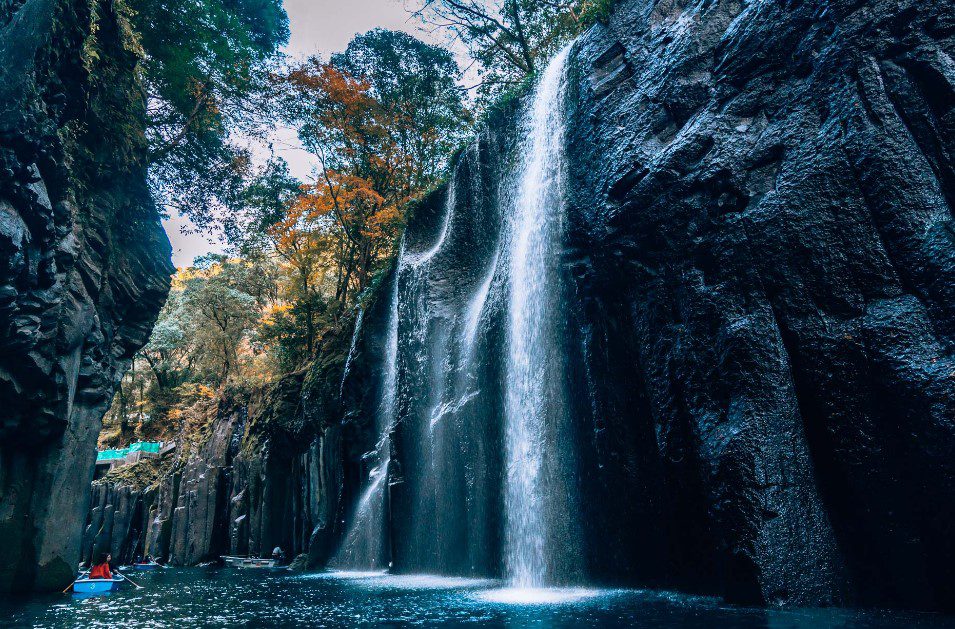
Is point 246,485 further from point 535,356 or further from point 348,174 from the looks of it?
point 535,356

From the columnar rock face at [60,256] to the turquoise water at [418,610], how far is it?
90.6 inches

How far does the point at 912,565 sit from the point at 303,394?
2052 centimetres

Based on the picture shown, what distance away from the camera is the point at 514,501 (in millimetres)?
10367

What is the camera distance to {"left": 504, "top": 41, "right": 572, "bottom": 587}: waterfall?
9.68 metres

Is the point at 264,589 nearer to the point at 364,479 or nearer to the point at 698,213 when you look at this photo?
the point at 364,479

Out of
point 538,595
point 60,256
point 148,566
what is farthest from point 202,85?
point 148,566

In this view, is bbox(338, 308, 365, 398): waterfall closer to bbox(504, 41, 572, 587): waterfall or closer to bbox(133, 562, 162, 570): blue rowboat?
bbox(504, 41, 572, 587): waterfall

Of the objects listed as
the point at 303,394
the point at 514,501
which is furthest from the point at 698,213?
the point at 303,394

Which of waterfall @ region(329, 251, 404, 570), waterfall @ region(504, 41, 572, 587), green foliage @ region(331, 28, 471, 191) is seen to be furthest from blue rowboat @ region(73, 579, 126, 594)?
green foliage @ region(331, 28, 471, 191)

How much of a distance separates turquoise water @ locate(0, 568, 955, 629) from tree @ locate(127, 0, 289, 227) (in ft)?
42.7

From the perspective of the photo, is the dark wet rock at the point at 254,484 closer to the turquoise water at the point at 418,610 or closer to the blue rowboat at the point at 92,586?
the blue rowboat at the point at 92,586

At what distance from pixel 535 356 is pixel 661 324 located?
10.8 ft

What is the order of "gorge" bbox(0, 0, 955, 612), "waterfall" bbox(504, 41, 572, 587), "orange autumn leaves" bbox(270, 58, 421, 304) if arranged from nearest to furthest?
"gorge" bbox(0, 0, 955, 612)
"waterfall" bbox(504, 41, 572, 587)
"orange autumn leaves" bbox(270, 58, 421, 304)

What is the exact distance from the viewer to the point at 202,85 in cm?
1752
